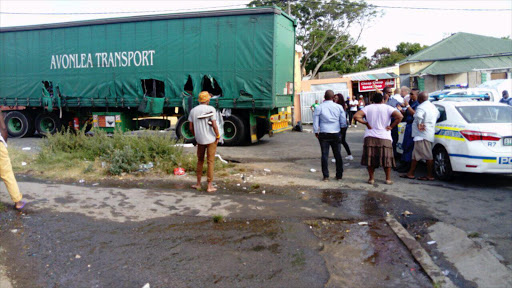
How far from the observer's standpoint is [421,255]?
3.94 m

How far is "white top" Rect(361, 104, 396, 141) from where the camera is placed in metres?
6.70

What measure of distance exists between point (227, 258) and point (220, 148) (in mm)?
7826

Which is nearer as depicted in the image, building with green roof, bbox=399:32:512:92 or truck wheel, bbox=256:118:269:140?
truck wheel, bbox=256:118:269:140

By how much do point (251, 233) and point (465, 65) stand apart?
1090 inches

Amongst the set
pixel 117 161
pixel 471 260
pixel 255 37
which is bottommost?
pixel 471 260

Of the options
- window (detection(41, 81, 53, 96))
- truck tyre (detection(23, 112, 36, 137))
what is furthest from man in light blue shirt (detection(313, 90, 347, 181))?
truck tyre (detection(23, 112, 36, 137))

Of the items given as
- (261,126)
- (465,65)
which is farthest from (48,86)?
(465,65)

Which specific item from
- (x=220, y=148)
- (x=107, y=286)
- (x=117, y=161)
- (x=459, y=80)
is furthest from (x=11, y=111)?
(x=459, y=80)

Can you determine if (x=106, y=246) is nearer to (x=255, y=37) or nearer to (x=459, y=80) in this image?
(x=255, y=37)

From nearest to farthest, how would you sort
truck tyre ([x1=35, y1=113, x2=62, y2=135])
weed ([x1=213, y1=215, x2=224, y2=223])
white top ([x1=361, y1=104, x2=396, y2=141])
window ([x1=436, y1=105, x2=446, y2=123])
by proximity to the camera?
1. weed ([x1=213, y1=215, x2=224, y2=223])
2. white top ([x1=361, y1=104, x2=396, y2=141])
3. window ([x1=436, y1=105, x2=446, y2=123])
4. truck tyre ([x1=35, y1=113, x2=62, y2=135])

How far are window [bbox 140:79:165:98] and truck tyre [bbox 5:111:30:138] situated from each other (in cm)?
533

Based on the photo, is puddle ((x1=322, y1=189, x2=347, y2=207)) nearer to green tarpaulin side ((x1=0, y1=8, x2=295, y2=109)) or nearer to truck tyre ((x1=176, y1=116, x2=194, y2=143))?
green tarpaulin side ((x1=0, y1=8, x2=295, y2=109))

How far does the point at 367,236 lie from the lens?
4.58 metres

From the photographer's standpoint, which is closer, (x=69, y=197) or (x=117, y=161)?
(x=69, y=197)
